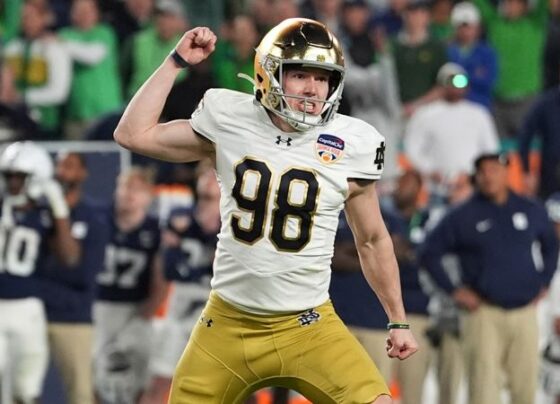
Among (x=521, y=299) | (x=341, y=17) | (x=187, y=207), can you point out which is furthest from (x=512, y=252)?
(x=341, y=17)

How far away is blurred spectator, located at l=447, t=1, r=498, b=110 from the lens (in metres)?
11.9

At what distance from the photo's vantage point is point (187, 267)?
362 inches

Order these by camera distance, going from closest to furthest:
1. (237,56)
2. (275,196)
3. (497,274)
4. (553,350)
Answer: (275,196), (497,274), (553,350), (237,56)

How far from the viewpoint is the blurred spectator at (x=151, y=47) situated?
1158 centimetres

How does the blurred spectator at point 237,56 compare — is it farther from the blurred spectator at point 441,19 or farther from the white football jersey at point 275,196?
the white football jersey at point 275,196

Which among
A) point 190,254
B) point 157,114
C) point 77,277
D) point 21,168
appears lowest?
point 77,277

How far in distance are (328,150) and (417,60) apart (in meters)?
6.76

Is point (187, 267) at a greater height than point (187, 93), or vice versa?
point (187, 93)

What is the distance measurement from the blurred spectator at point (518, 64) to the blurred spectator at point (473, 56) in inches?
8.3

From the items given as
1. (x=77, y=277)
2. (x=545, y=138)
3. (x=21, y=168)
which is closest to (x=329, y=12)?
(x=545, y=138)

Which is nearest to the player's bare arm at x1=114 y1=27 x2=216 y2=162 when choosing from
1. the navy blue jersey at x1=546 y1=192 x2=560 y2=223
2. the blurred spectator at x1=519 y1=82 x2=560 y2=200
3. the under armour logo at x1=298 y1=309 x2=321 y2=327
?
the under armour logo at x1=298 y1=309 x2=321 y2=327

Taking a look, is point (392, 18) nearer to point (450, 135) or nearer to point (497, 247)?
point (450, 135)

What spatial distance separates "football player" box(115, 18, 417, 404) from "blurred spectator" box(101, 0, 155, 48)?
6.75m

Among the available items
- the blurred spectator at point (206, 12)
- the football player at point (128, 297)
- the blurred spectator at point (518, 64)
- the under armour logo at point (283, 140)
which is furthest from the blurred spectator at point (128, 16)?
the under armour logo at point (283, 140)
